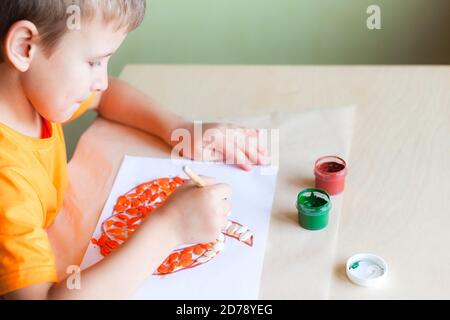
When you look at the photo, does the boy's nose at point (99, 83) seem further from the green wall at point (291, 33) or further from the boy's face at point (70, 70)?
the green wall at point (291, 33)

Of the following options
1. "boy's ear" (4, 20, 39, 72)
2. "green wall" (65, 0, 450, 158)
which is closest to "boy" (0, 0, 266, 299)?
"boy's ear" (4, 20, 39, 72)

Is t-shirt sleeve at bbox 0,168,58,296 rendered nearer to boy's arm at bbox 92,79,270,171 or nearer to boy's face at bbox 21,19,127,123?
boy's face at bbox 21,19,127,123

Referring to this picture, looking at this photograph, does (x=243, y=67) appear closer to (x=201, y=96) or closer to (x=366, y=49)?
(x=201, y=96)

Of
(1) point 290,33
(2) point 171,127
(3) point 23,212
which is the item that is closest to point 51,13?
(3) point 23,212

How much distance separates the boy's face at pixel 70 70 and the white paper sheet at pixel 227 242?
0.18 meters

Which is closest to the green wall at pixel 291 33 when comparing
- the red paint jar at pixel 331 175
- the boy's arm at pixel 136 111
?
the boy's arm at pixel 136 111

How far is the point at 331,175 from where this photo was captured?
98 centimetres

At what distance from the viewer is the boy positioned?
2.76ft

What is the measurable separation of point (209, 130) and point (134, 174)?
0.16 m

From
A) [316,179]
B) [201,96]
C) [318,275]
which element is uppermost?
[201,96]

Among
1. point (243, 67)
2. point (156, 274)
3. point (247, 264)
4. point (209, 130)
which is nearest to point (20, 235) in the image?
point (156, 274)

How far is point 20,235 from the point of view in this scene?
33.1 inches

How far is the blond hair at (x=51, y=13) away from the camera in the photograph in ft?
2.75

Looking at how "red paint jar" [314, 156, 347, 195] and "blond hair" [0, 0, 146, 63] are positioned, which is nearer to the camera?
"blond hair" [0, 0, 146, 63]
